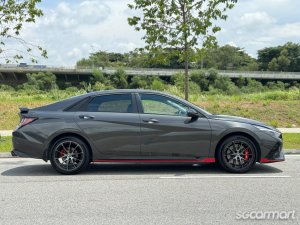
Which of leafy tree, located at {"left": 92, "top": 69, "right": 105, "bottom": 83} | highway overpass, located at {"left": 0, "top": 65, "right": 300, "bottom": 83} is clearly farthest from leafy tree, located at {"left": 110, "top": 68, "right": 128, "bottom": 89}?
highway overpass, located at {"left": 0, "top": 65, "right": 300, "bottom": 83}

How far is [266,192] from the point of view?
6574mm

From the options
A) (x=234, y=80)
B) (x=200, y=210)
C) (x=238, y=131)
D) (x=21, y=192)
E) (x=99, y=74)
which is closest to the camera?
(x=200, y=210)

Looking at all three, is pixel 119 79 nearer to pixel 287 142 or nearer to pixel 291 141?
pixel 291 141

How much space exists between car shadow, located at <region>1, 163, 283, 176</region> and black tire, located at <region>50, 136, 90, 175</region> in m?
0.27

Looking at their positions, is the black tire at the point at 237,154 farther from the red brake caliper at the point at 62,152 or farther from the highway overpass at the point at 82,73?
the highway overpass at the point at 82,73

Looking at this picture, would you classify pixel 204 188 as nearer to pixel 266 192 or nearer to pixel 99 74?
pixel 266 192

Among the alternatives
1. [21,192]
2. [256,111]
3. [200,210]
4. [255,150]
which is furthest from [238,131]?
[256,111]

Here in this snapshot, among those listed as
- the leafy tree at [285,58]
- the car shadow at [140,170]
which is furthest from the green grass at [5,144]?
the leafy tree at [285,58]

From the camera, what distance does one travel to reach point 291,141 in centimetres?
1242

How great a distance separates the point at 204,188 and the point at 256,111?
12070 millimetres

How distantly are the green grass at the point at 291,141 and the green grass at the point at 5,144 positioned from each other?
7185mm

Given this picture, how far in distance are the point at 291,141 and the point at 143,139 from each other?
6.10 metres

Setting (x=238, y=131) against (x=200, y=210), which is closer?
(x=200, y=210)

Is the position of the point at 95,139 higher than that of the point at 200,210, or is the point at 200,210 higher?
the point at 95,139
